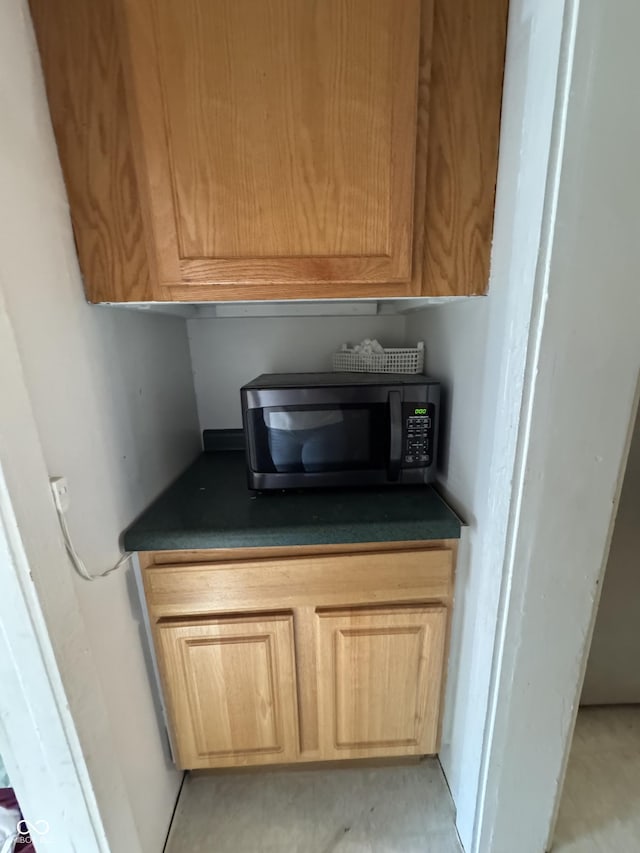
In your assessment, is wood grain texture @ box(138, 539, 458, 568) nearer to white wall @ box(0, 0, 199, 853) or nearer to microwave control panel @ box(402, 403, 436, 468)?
white wall @ box(0, 0, 199, 853)

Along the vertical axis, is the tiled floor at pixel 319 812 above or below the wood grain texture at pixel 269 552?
below

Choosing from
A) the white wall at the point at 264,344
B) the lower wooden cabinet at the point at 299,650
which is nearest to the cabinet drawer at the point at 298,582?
the lower wooden cabinet at the point at 299,650

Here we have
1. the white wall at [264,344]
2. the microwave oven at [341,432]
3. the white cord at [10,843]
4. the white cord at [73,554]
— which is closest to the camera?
the white cord at [73,554]

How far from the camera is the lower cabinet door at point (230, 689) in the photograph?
1.05m

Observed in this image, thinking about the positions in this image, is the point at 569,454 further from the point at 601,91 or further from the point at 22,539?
the point at 22,539

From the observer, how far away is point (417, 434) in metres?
1.07

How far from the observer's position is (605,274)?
0.67 m

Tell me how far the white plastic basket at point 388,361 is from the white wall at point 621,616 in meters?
0.64

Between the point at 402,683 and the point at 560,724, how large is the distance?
14.7 inches

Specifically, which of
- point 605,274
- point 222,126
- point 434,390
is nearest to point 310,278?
point 222,126

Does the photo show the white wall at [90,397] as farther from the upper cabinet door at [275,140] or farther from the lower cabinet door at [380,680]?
the lower cabinet door at [380,680]

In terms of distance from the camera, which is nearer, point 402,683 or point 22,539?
point 22,539

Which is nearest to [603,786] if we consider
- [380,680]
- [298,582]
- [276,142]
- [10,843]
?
[380,680]

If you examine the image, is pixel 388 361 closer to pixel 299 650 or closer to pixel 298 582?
pixel 298 582
